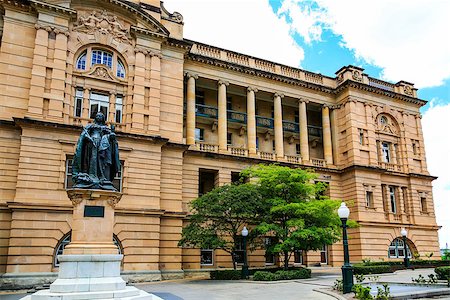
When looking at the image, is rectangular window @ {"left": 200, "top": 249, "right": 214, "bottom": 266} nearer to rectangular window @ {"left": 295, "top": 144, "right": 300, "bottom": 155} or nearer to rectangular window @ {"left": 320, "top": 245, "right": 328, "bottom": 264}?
rectangular window @ {"left": 320, "top": 245, "right": 328, "bottom": 264}

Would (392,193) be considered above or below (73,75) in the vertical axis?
below

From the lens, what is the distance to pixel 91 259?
12.2 m

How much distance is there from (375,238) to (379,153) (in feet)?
28.7

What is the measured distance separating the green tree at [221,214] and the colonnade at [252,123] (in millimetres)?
7537

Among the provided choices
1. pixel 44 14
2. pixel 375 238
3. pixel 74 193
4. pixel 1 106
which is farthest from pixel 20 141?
pixel 375 238

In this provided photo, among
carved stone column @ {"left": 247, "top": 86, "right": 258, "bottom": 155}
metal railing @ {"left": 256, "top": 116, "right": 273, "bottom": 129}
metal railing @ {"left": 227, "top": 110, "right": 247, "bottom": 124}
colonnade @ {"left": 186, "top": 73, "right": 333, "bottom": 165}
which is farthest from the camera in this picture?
metal railing @ {"left": 256, "top": 116, "right": 273, "bottom": 129}

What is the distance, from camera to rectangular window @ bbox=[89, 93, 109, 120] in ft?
88.7

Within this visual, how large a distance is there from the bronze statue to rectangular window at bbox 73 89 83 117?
42.7ft

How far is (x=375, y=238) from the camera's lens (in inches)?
1406

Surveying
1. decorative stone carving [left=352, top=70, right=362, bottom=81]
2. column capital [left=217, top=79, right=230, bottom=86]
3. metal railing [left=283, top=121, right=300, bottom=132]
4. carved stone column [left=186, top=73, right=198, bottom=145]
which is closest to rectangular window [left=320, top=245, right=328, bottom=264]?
metal railing [left=283, top=121, right=300, bottom=132]

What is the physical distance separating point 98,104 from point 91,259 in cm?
1713


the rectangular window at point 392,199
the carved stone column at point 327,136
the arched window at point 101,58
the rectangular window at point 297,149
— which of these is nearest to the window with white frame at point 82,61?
the arched window at point 101,58

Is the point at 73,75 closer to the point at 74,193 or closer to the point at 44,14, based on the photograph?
the point at 44,14

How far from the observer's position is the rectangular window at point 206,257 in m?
30.2
